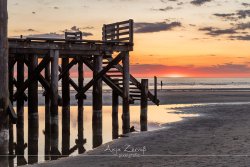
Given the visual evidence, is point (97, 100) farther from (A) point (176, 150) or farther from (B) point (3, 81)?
(B) point (3, 81)

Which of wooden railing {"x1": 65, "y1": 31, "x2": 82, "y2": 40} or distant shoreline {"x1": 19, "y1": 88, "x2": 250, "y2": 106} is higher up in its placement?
wooden railing {"x1": 65, "y1": 31, "x2": 82, "y2": 40}

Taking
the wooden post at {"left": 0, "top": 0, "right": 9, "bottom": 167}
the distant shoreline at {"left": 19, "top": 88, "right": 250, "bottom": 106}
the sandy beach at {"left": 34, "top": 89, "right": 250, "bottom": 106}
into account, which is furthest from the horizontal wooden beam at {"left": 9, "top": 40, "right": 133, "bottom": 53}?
the sandy beach at {"left": 34, "top": 89, "right": 250, "bottom": 106}

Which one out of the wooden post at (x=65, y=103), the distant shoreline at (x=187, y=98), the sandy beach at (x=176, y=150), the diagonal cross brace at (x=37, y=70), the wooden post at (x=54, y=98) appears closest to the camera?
the sandy beach at (x=176, y=150)

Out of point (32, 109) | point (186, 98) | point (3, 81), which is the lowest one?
point (186, 98)

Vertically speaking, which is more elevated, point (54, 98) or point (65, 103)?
point (54, 98)

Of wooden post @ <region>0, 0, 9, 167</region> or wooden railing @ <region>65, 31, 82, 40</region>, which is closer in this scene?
wooden post @ <region>0, 0, 9, 167</region>

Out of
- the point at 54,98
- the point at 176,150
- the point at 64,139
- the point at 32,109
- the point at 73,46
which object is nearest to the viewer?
the point at 176,150

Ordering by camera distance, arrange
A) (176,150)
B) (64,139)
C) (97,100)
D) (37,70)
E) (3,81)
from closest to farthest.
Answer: (3,81) < (176,150) < (37,70) < (64,139) < (97,100)

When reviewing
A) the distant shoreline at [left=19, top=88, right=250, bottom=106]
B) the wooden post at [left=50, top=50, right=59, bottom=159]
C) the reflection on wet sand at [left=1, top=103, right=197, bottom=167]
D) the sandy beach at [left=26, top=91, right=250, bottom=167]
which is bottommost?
the distant shoreline at [left=19, top=88, right=250, bottom=106]

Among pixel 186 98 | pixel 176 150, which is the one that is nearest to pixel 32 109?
pixel 176 150

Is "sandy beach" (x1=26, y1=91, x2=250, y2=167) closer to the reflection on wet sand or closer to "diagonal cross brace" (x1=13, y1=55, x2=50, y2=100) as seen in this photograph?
the reflection on wet sand

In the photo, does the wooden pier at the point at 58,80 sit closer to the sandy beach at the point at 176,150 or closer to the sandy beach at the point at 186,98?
the sandy beach at the point at 176,150

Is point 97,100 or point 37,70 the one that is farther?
point 97,100

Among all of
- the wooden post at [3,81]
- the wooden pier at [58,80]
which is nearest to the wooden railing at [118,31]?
the wooden pier at [58,80]
